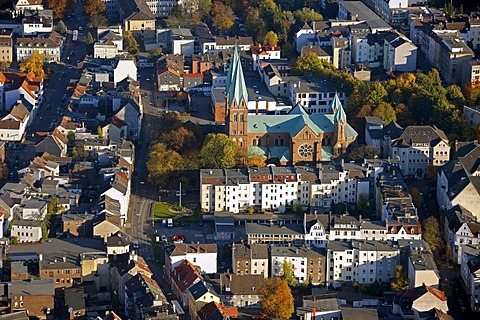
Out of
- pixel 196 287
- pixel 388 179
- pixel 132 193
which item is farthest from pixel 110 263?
pixel 388 179

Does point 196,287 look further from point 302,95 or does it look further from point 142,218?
point 302,95

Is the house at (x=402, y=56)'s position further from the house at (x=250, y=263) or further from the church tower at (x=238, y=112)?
the house at (x=250, y=263)

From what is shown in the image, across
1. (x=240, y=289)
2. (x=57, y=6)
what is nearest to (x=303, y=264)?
(x=240, y=289)

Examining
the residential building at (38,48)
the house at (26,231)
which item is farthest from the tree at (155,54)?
the house at (26,231)

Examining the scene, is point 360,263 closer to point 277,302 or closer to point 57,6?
point 277,302

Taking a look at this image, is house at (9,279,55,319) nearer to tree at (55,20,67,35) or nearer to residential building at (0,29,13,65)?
residential building at (0,29,13,65)

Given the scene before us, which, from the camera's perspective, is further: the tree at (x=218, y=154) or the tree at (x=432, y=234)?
the tree at (x=218, y=154)

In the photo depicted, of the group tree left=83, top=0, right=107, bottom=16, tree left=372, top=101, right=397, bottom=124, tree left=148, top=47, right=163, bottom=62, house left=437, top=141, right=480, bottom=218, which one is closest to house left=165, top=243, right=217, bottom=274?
house left=437, top=141, right=480, bottom=218
